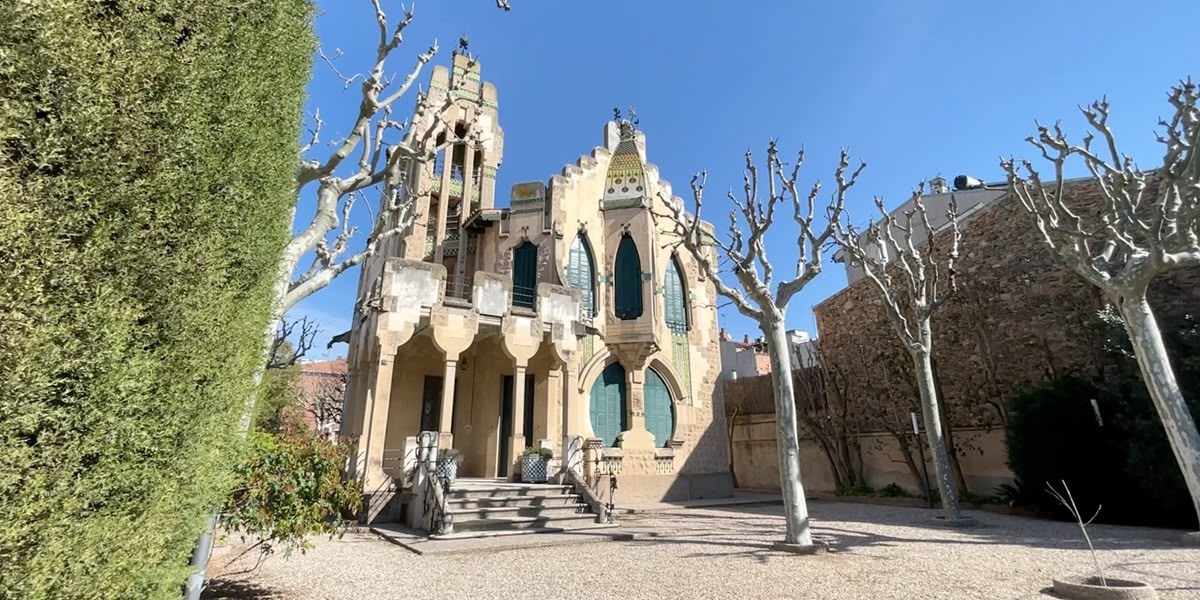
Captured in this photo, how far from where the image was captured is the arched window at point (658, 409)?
17047mm

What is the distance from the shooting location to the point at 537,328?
1433 centimetres

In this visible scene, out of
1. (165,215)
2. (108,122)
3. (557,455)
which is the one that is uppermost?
(108,122)

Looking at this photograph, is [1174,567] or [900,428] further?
[900,428]

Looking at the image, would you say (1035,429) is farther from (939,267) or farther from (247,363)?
(247,363)

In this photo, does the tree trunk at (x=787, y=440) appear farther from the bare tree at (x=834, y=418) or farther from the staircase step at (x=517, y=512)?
the bare tree at (x=834, y=418)

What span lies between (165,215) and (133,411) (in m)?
1.01

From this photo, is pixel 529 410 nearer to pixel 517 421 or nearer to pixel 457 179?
pixel 517 421

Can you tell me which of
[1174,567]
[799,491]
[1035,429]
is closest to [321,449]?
[799,491]

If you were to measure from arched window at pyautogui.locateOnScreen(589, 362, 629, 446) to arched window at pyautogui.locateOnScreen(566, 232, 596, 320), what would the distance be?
203 centimetres

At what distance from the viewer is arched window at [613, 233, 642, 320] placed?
1738cm

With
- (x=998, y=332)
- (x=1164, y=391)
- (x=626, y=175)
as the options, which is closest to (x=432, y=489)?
(x=1164, y=391)

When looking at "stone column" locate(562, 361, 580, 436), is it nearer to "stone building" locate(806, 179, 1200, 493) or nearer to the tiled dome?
the tiled dome

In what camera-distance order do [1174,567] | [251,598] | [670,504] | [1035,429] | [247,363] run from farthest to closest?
[670,504], [1035,429], [1174,567], [251,598], [247,363]

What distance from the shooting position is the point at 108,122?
100 inches
